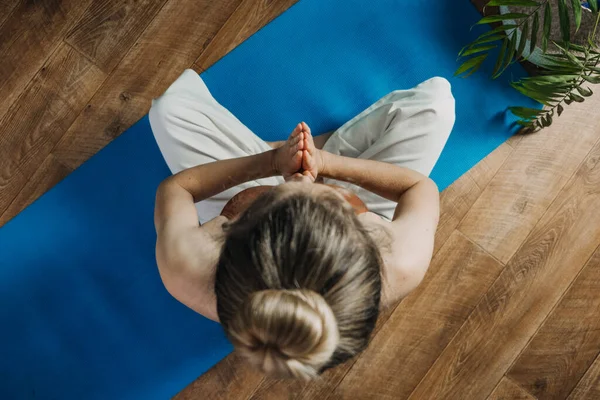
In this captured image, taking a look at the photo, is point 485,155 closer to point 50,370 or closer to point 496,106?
point 496,106

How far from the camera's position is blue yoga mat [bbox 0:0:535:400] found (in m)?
1.39

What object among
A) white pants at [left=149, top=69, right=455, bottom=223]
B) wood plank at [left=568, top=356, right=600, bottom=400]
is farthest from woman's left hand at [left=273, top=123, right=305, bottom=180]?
wood plank at [left=568, top=356, right=600, bottom=400]

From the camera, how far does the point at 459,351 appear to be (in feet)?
4.77

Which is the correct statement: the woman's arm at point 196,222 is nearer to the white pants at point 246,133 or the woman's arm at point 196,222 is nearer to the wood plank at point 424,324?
the white pants at point 246,133

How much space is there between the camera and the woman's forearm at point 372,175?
1.09m

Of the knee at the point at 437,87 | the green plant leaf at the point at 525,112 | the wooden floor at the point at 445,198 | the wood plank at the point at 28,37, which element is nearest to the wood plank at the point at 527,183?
the wooden floor at the point at 445,198

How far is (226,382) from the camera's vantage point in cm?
142

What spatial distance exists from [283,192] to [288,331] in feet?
0.78

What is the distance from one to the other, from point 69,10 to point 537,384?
1772mm

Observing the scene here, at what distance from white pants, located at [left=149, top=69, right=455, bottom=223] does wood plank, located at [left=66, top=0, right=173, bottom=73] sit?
13.0 inches

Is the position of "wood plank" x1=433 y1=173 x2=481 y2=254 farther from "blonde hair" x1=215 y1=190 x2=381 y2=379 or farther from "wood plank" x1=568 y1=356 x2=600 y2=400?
"blonde hair" x1=215 y1=190 x2=381 y2=379

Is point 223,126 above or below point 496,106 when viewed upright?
above

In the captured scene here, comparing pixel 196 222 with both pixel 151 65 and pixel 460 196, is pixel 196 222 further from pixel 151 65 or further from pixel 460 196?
pixel 460 196

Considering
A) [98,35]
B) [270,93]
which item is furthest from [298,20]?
[98,35]
